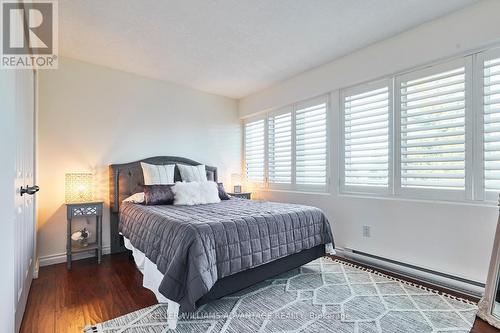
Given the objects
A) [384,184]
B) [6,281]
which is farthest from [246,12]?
[6,281]

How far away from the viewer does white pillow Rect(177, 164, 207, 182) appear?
12.8 feet

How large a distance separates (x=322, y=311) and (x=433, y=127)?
2.06 m

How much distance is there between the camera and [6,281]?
132 cm

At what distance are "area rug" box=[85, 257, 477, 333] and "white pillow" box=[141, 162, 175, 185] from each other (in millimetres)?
1831

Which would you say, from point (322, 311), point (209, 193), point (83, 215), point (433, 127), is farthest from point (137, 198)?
point (433, 127)

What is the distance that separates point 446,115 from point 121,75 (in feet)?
13.3

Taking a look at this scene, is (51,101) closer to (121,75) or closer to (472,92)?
(121,75)

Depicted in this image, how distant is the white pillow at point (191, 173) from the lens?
390 cm

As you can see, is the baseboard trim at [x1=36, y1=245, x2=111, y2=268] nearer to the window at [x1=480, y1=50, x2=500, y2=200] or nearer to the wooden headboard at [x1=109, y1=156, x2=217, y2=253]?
the wooden headboard at [x1=109, y1=156, x2=217, y2=253]

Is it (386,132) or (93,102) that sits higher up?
(93,102)

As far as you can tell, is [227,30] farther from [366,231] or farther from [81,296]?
[81,296]

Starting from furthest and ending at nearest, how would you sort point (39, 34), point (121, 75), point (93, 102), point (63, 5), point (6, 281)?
1. point (121, 75)
2. point (93, 102)
3. point (39, 34)
4. point (63, 5)
5. point (6, 281)

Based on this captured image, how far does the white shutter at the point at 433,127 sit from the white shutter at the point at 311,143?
1.04 m

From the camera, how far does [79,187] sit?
3205mm
